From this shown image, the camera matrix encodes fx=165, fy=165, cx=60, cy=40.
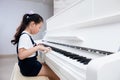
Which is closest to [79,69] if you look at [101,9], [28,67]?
[101,9]

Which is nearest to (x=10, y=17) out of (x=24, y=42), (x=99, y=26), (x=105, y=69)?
(x=24, y=42)

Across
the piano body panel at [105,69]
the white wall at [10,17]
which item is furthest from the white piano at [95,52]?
the white wall at [10,17]

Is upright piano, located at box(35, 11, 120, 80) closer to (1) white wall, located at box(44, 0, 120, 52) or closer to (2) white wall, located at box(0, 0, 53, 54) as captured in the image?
(1) white wall, located at box(44, 0, 120, 52)

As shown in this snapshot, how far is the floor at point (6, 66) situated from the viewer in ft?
11.1

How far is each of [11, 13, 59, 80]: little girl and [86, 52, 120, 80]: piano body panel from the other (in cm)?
107

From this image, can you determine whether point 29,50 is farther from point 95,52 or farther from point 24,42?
point 95,52

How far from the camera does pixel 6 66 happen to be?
428 centimetres

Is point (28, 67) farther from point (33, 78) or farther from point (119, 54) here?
point (119, 54)

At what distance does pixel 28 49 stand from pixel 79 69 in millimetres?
853

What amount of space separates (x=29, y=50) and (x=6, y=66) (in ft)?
9.97

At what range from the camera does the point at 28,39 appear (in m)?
1.62

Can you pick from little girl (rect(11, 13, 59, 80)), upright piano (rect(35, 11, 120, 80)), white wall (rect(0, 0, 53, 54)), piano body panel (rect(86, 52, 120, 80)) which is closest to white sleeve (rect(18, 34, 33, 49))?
little girl (rect(11, 13, 59, 80))

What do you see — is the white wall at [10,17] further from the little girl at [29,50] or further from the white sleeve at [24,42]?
the white sleeve at [24,42]

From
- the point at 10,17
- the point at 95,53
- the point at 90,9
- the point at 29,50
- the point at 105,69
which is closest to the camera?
the point at 105,69
